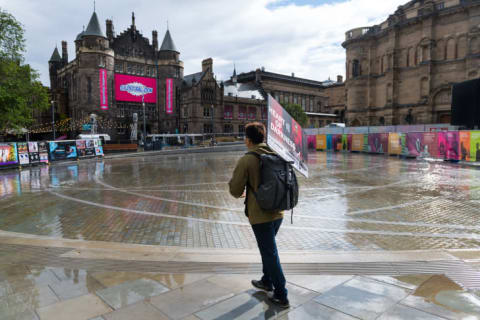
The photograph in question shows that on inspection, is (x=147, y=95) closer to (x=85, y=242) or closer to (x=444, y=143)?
(x=444, y=143)

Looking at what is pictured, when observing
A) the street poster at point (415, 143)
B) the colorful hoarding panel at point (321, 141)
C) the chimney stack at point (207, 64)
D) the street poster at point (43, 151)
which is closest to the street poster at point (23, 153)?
the street poster at point (43, 151)

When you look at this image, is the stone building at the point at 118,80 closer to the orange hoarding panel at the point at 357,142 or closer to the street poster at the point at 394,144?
the orange hoarding panel at the point at 357,142

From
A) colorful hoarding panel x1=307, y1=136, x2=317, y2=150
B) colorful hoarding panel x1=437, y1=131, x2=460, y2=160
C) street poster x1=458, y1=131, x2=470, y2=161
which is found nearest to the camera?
street poster x1=458, y1=131, x2=470, y2=161

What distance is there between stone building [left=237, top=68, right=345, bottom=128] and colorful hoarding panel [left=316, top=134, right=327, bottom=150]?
43.0m

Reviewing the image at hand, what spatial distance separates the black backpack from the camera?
11.3 ft

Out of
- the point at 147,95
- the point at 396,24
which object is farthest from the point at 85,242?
the point at 147,95

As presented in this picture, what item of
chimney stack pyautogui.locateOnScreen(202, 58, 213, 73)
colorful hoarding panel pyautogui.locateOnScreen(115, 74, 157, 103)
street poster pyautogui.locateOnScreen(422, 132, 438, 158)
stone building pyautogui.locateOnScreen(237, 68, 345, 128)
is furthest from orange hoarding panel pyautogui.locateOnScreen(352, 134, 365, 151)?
stone building pyautogui.locateOnScreen(237, 68, 345, 128)

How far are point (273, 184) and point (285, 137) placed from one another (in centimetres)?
77

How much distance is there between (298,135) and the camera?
4.35 meters

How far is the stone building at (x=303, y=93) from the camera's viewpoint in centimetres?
8450

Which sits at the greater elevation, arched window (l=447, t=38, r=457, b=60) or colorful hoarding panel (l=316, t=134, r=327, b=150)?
arched window (l=447, t=38, r=457, b=60)

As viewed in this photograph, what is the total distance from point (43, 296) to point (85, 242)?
2.34m

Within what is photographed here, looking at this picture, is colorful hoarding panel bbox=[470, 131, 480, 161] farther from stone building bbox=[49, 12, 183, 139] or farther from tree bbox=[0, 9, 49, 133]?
stone building bbox=[49, 12, 183, 139]

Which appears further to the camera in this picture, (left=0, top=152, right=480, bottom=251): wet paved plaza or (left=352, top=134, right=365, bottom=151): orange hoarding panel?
(left=352, top=134, right=365, bottom=151): orange hoarding panel
